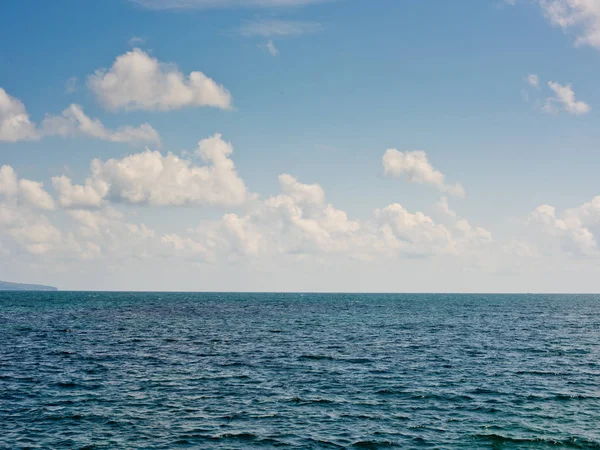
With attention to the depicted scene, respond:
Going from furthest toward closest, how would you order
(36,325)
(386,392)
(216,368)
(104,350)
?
(36,325) < (104,350) < (216,368) < (386,392)

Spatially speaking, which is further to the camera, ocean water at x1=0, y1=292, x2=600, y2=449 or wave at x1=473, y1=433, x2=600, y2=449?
ocean water at x1=0, y1=292, x2=600, y2=449

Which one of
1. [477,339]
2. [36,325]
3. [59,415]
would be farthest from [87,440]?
[36,325]

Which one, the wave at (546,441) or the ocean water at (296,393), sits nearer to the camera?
the wave at (546,441)

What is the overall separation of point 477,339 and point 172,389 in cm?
5821

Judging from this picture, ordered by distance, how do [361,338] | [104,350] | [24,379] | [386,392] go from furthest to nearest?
[361,338] → [104,350] → [24,379] → [386,392]

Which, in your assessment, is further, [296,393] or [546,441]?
[296,393]

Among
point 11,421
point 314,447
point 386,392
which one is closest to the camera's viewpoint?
point 314,447

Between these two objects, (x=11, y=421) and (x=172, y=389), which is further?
(x=172, y=389)

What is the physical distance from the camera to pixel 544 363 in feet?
205

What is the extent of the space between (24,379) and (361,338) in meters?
52.7

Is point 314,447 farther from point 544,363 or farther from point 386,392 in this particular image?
point 544,363

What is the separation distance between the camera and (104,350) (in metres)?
69.8

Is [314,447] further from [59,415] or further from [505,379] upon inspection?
[505,379]

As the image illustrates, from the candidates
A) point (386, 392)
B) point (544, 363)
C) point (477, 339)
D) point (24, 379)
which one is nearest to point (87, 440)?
point (24, 379)
